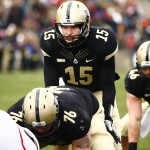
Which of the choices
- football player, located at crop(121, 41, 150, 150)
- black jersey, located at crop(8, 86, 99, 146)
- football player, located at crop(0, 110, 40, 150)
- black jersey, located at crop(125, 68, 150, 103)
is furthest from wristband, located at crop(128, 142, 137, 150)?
football player, located at crop(0, 110, 40, 150)

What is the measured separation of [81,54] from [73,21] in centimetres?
35

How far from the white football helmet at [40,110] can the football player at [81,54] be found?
112 cm

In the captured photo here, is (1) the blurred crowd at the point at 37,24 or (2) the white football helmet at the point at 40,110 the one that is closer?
(2) the white football helmet at the point at 40,110

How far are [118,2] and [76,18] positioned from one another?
14.9 metres

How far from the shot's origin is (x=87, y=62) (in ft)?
21.0

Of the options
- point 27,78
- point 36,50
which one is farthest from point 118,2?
point 27,78

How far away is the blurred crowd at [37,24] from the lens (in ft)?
60.6

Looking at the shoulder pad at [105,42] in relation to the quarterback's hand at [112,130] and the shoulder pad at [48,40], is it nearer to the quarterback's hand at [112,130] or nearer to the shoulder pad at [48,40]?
the shoulder pad at [48,40]

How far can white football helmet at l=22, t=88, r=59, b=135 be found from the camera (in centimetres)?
505

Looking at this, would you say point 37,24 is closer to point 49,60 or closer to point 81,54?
point 49,60

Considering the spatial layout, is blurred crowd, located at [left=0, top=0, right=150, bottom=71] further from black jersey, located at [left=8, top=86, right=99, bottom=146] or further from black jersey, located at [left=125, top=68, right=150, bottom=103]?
black jersey, located at [left=8, top=86, right=99, bottom=146]

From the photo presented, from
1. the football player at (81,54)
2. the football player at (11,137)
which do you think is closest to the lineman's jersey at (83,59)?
the football player at (81,54)

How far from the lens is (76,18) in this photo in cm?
633

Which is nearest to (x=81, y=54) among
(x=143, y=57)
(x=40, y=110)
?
(x=143, y=57)
